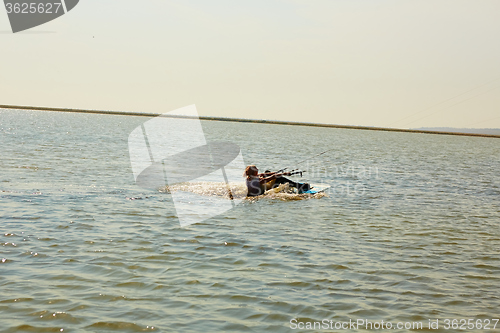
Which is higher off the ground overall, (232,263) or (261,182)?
(261,182)

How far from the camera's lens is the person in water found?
21391mm

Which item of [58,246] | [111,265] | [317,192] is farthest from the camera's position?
[317,192]

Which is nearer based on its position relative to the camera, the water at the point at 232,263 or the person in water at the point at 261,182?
the water at the point at 232,263

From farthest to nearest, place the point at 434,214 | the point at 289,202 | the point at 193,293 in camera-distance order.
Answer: the point at 289,202 → the point at 434,214 → the point at 193,293

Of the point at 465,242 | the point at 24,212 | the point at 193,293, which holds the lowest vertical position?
the point at 465,242

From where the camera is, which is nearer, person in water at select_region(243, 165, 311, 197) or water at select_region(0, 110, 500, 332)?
water at select_region(0, 110, 500, 332)

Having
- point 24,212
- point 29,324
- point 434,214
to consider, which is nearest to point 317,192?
point 434,214

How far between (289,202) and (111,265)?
11094 mm

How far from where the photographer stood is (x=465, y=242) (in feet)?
45.1

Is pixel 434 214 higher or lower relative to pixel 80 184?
lower

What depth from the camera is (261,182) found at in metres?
21.6

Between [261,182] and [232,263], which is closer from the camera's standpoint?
[232,263]

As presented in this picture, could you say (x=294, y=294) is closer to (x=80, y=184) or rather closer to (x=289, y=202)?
(x=289, y=202)

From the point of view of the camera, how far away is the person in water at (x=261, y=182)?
21391 millimetres
